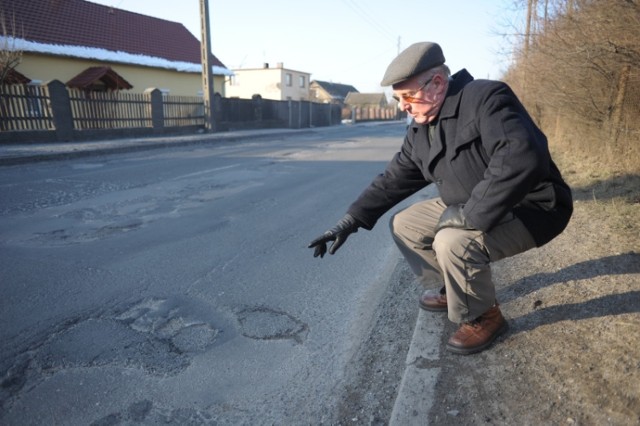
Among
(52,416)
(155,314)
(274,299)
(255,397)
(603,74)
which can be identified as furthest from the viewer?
(603,74)

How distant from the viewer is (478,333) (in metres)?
2.42

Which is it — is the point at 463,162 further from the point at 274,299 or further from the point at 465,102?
the point at 274,299

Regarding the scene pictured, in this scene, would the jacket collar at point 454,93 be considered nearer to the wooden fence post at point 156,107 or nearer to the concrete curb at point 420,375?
the concrete curb at point 420,375

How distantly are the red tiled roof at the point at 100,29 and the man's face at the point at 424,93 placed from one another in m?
21.5

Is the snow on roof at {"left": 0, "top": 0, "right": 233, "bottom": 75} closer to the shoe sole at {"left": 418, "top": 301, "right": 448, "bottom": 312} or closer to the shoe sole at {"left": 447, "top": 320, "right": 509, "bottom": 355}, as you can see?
the shoe sole at {"left": 418, "top": 301, "right": 448, "bottom": 312}

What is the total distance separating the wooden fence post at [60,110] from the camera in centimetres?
1448

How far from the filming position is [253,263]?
4.08 metres

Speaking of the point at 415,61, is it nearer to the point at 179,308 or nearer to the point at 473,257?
the point at 473,257

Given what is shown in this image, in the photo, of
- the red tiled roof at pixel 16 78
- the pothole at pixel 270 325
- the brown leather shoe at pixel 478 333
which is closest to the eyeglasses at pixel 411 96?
the brown leather shoe at pixel 478 333

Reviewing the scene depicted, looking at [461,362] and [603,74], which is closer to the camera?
[461,362]

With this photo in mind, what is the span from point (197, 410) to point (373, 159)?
1029 centimetres

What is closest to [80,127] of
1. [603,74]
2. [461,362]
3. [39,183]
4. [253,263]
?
[39,183]

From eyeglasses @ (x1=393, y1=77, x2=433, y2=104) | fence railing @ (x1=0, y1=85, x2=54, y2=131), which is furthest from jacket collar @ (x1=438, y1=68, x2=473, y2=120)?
fence railing @ (x1=0, y1=85, x2=54, y2=131)

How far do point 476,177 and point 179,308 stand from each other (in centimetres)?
219
